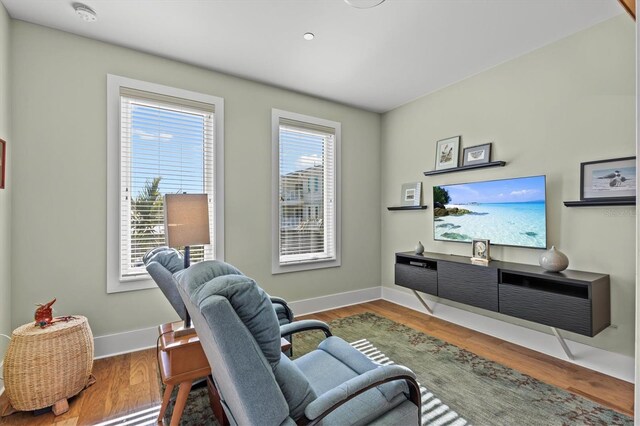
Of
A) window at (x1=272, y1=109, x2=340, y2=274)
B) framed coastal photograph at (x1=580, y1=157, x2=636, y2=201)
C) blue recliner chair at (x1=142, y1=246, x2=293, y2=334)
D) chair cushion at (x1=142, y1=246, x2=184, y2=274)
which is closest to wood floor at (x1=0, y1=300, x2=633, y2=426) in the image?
blue recliner chair at (x1=142, y1=246, x2=293, y2=334)

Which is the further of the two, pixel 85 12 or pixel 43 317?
pixel 85 12

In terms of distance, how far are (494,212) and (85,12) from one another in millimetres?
4023

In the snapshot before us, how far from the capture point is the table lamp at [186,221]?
6.20 feet

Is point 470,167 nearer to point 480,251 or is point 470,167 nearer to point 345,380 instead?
point 480,251

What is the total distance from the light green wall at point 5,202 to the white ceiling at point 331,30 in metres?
0.25

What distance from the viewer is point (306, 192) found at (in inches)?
159

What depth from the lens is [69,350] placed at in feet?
6.78

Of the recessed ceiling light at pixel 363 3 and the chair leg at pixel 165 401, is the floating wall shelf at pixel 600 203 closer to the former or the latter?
the recessed ceiling light at pixel 363 3

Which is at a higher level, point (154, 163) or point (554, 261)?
point (154, 163)

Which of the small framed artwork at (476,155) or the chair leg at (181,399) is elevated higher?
the small framed artwork at (476,155)

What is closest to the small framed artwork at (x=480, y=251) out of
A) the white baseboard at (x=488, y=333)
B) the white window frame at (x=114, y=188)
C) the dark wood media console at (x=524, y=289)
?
the dark wood media console at (x=524, y=289)

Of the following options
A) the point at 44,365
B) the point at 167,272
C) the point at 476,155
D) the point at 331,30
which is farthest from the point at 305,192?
the point at 44,365

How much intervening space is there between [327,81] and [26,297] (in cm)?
354

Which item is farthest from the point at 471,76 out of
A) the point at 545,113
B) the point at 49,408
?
the point at 49,408
